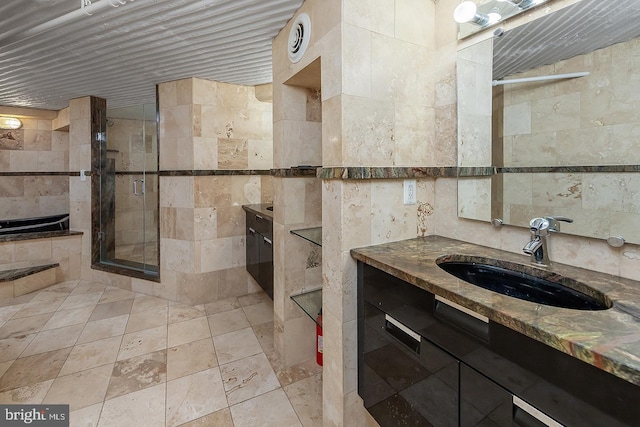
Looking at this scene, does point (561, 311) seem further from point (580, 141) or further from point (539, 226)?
point (580, 141)

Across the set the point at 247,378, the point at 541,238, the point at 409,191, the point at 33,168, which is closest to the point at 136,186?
the point at 33,168

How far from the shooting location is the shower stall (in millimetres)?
3275

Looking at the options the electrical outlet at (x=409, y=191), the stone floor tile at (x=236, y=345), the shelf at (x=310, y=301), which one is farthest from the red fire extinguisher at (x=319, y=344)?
the electrical outlet at (x=409, y=191)

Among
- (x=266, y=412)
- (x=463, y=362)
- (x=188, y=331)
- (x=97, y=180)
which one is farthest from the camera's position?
(x=97, y=180)

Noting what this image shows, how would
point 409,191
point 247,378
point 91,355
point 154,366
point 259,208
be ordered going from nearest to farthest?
point 409,191, point 247,378, point 154,366, point 91,355, point 259,208

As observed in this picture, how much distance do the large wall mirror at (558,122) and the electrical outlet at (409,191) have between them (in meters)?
0.21

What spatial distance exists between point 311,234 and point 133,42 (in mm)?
1795

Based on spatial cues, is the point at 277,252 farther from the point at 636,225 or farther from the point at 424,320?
the point at 636,225

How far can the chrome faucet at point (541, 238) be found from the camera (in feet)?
3.39

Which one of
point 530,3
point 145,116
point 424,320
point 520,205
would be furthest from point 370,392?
point 145,116

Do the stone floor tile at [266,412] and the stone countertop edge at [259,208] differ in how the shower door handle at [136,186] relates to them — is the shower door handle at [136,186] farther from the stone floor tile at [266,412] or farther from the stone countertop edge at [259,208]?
the stone floor tile at [266,412]

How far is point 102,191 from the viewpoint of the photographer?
11.6ft

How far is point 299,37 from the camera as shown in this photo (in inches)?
61.6

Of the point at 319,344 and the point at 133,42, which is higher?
the point at 133,42
